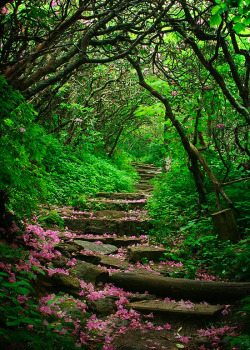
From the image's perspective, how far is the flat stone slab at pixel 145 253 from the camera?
483cm

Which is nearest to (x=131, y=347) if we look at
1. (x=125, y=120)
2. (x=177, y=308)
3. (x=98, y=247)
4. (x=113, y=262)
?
(x=177, y=308)

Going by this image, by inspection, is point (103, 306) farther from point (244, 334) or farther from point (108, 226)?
point (108, 226)

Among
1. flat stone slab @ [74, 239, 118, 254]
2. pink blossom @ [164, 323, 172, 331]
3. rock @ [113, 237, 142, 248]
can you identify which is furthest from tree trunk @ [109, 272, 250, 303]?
rock @ [113, 237, 142, 248]

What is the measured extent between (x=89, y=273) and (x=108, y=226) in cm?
245

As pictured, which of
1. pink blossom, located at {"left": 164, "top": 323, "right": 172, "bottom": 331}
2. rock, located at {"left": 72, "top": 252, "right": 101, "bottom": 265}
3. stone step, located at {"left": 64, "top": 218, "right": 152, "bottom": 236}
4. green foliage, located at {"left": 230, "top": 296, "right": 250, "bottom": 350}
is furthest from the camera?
stone step, located at {"left": 64, "top": 218, "right": 152, "bottom": 236}

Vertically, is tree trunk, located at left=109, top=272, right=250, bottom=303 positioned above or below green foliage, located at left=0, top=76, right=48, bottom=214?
below

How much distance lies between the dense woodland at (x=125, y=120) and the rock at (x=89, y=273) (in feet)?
2.18

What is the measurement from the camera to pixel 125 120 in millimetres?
14156

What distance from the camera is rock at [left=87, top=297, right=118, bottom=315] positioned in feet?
10.2

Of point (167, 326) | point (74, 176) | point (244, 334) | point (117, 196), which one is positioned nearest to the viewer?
point (244, 334)

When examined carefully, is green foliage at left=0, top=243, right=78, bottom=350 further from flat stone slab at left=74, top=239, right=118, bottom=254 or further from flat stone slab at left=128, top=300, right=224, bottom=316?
flat stone slab at left=74, top=239, right=118, bottom=254

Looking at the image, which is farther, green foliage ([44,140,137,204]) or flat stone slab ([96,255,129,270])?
green foliage ([44,140,137,204])

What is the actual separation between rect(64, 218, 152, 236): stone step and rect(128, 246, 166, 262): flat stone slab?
107cm

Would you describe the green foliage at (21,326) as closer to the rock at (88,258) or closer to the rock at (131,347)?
the rock at (131,347)
